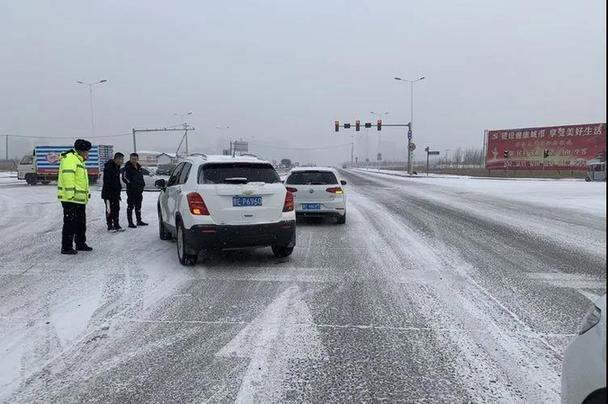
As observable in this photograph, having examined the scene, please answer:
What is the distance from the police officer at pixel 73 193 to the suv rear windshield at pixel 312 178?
17.9ft

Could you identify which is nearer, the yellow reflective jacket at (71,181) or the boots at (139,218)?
the yellow reflective jacket at (71,181)

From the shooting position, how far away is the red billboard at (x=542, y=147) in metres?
49.1

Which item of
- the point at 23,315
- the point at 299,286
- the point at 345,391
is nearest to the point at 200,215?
the point at 299,286

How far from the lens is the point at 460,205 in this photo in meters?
17.6

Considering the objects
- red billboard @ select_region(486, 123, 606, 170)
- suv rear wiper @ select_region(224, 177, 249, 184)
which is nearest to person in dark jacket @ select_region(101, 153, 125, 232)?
suv rear wiper @ select_region(224, 177, 249, 184)

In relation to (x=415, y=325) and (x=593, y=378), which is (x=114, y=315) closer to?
(x=415, y=325)

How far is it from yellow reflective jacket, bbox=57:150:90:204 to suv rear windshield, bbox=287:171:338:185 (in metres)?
5.55

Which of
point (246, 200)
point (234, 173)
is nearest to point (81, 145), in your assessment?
point (234, 173)

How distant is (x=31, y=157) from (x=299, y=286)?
1309 inches

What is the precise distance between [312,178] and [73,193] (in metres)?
6.13

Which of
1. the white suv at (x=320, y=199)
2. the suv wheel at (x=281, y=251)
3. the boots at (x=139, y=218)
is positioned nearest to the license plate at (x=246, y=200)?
the suv wheel at (x=281, y=251)

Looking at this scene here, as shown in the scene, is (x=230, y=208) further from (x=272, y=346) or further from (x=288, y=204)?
(x=272, y=346)

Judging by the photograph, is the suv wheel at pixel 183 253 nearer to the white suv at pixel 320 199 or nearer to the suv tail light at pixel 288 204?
the suv tail light at pixel 288 204

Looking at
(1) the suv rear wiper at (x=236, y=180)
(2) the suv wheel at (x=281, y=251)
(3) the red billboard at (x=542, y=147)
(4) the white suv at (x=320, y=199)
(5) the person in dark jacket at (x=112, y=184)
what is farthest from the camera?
(3) the red billboard at (x=542, y=147)
